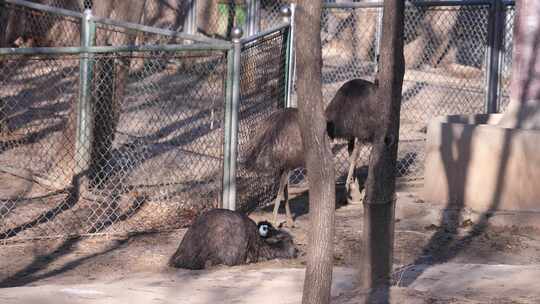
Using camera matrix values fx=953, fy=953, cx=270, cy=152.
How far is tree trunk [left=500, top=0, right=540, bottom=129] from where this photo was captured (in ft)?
28.7

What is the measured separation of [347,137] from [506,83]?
6395 millimetres

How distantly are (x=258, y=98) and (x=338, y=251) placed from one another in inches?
78.3

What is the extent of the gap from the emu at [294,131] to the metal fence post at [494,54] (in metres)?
2.02

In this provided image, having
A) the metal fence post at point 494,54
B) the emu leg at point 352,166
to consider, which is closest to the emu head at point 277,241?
the emu leg at point 352,166

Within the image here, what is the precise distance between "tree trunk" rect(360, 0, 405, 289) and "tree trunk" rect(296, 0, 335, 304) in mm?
1101

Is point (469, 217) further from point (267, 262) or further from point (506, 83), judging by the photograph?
point (506, 83)

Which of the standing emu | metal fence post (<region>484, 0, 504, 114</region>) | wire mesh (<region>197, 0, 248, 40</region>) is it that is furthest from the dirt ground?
wire mesh (<region>197, 0, 248, 40</region>)

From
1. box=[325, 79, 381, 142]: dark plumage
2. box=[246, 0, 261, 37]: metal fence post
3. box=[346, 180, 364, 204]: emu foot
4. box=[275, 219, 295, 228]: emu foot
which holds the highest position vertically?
box=[246, 0, 261, 37]: metal fence post

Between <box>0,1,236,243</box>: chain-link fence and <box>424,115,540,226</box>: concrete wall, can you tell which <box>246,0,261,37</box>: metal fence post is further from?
<box>424,115,540,226</box>: concrete wall

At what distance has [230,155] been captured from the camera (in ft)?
26.1

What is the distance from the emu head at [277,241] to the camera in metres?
7.20

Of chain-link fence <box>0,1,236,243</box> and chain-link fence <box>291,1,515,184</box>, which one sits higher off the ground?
chain-link fence <box>291,1,515,184</box>

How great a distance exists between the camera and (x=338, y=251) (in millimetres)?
7516

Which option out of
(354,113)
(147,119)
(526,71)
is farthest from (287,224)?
(147,119)
